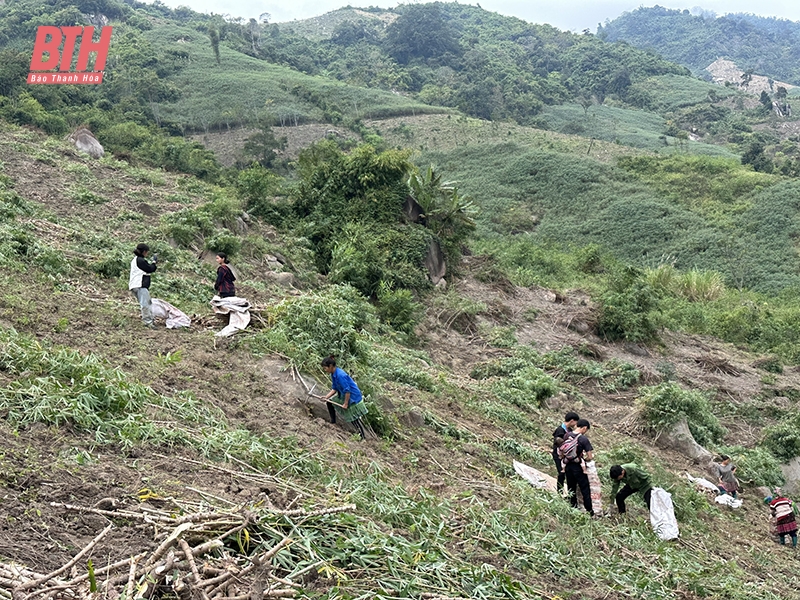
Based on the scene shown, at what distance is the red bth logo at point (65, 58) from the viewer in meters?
28.2

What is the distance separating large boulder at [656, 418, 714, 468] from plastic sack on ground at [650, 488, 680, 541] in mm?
3863

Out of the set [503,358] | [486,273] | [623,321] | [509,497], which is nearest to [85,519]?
[509,497]

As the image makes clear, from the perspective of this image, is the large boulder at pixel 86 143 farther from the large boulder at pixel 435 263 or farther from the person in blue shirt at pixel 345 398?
the person in blue shirt at pixel 345 398

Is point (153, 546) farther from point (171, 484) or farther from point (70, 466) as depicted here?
point (70, 466)

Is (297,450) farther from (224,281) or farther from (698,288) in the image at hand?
(698,288)

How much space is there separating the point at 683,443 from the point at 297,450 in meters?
7.34

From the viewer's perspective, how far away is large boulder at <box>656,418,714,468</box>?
390 inches

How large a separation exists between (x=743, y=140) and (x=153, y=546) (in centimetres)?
6445

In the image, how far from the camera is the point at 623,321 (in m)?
15.2

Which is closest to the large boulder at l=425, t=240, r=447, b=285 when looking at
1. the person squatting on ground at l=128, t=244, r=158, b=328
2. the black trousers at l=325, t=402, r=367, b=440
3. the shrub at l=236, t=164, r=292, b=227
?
the shrub at l=236, t=164, r=292, b=227

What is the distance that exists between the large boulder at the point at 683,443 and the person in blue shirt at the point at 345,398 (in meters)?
5.97

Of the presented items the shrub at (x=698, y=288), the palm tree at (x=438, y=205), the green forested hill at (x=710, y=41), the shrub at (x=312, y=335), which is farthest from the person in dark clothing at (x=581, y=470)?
the green forested hill at (x=710, y=41)

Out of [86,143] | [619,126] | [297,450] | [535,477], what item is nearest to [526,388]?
[535,477]

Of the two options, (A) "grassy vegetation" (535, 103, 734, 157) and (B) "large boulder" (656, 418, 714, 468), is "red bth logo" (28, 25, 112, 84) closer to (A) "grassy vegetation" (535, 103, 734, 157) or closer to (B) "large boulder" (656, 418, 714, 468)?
(B) "large boulder" (656, 418, 714, 468)
